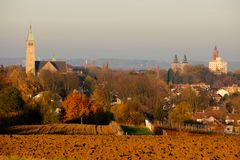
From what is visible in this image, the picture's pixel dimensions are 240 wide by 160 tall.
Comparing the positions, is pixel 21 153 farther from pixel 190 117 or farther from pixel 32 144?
pixel 190 117

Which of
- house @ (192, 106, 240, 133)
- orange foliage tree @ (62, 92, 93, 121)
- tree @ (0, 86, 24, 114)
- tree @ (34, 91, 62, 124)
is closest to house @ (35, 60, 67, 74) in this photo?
house @ (192, 106, 240, 133)

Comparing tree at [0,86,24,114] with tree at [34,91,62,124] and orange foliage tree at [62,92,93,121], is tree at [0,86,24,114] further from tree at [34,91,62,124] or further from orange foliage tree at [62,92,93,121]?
orange foliage tree at [62,92,93,121]

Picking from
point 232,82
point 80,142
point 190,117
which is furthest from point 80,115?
point 232,82

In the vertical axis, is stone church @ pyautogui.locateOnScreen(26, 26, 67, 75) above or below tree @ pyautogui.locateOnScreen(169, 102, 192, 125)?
above

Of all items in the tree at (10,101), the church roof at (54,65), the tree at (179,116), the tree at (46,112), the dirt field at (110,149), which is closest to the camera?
the dirt field at (110,149)

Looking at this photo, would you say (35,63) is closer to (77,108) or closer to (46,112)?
(77,108)

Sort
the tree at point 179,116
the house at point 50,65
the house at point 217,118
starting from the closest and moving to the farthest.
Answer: the tree at point 179,116 → the house at point 217,118 → the house at point 50,65

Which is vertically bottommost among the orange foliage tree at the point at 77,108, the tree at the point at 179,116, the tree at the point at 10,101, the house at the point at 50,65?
the tree at the point at 179,116

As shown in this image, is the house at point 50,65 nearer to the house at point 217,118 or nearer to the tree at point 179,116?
the house at point 217,118

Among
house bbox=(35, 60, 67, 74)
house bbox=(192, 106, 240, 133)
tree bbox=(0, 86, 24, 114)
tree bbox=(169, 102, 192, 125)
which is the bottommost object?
house bbox=(192, 106, 240, 133)

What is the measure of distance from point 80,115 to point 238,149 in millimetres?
36399

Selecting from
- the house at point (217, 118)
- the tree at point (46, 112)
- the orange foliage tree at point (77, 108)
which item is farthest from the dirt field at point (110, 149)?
the house at point (217, 118)

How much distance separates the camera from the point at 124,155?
64.4 ft

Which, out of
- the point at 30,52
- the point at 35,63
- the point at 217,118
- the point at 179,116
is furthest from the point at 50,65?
the point at 179,116
